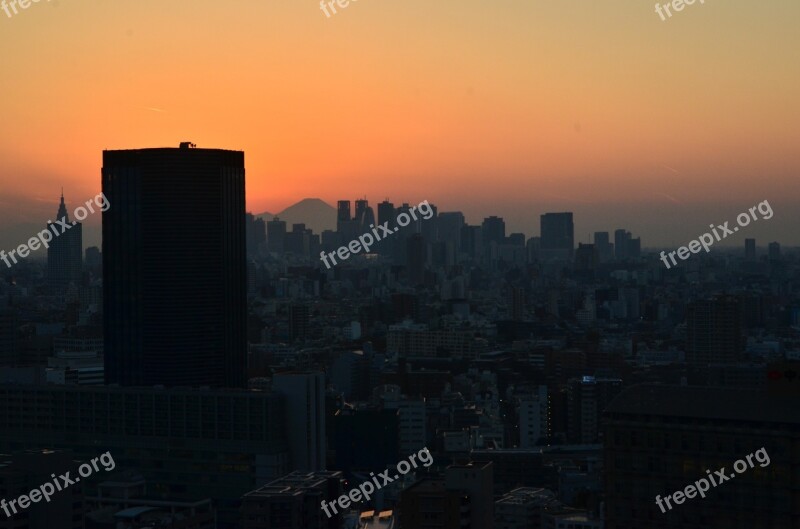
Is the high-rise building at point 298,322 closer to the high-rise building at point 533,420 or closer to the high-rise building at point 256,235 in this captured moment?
the high-rise building at point 533,420

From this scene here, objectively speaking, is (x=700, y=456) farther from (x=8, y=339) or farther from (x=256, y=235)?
(x=256, y=235)

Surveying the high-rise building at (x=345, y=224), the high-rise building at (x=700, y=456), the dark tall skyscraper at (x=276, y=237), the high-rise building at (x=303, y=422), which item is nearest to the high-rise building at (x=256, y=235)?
the dark tall skyscraper at (x=276, y=237)

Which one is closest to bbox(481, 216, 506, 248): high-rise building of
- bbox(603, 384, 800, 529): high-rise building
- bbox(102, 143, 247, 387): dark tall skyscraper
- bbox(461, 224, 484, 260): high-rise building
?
bbox(461, 224, 484, 260): high-rise building

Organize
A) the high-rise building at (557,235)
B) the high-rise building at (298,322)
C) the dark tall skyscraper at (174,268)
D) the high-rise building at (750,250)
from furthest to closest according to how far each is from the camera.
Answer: the high-rise building at (557,235) < the high-rise building at (750,250) < the high-rise building at (298,322) < the dark tall skyscraper at (174,268)

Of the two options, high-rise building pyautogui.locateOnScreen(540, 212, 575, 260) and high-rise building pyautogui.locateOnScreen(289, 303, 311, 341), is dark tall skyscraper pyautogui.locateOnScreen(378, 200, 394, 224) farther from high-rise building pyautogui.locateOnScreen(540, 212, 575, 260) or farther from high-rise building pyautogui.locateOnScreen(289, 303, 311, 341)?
high-rise building pyautogui.locateOnScreen(289, 303, 311, 341)

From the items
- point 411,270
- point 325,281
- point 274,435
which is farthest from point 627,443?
point 411,270
